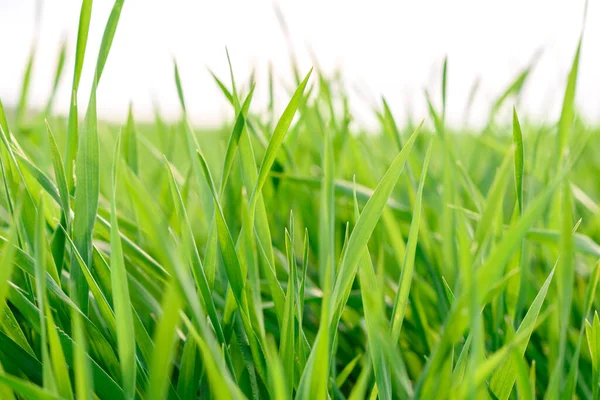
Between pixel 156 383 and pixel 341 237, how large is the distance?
0.45m

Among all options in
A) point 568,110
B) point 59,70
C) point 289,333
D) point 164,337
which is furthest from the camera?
point 59,70

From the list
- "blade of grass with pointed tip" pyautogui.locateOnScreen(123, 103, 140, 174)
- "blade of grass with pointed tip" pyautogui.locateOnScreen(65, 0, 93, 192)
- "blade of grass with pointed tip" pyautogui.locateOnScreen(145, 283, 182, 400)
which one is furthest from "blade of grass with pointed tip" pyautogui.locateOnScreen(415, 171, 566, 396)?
"blade of grass with pointed tip" pyautogui.locateOnScreen(123, 103, 140, 174)

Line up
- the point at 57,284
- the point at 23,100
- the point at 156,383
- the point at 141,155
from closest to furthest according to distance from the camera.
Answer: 1. the point at 156,383
2. the point at 57,284
3. the point at 23,100
4. the point at 141,155

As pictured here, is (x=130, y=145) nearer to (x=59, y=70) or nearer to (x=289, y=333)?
(x=59, y=70)

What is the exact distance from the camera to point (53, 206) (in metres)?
0.40

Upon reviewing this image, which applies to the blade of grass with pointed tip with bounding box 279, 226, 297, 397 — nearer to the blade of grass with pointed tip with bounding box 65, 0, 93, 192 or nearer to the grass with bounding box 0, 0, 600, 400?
the grass with bounding box 0, 0, 600, 400

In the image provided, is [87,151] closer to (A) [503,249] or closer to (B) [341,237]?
(A) [503,249]

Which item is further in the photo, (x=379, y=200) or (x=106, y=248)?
(x=106, y=248)

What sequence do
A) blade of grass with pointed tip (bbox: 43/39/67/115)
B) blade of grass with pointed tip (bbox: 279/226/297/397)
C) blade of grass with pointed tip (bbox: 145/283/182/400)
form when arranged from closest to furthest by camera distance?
1. blade of grass with pointed tip (bbox: 145/283/182/400)
2. blade of grass with pointed tip (bbox: 279/226/297/397)
3. blade of grass with pointed tip (bbox: 43/39/67/115)

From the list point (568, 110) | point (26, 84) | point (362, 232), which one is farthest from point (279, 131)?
point (26, 84)

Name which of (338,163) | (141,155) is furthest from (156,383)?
(141,155)

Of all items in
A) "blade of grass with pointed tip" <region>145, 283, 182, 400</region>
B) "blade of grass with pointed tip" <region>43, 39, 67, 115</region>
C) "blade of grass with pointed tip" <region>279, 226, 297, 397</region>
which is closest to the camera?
"blade of grass with pointed tip" <region>145, 283, 182, 400</region>

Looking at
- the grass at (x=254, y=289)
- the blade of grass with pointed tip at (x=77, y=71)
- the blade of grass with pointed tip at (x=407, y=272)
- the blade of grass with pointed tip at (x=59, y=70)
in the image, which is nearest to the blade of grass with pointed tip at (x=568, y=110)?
the grass at (x=254, y=289)

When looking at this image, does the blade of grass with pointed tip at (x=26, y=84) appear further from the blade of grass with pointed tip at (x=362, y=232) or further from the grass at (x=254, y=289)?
the blade of grass with pointed tip at (x=362, y=232)
